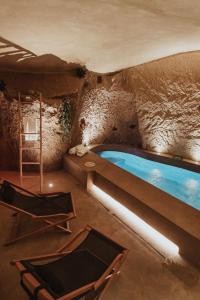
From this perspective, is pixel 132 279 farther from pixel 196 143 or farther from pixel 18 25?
pixel 196 143

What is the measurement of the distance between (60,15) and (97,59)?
282cm

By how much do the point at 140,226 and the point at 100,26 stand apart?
3396mm

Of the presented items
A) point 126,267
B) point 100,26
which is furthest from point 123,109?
point 126,267

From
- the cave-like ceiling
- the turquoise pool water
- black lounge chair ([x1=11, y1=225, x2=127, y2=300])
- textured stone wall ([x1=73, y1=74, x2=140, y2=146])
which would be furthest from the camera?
textured stone wall ([x1=73, y1=74, x2=140, y2=146])

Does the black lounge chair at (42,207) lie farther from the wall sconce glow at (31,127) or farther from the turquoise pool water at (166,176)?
the turquoise pool water at (166,176)

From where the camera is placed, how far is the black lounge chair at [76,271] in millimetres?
2021

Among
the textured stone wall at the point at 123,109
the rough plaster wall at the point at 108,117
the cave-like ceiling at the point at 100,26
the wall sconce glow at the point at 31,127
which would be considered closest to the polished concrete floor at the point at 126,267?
the wall sconce glow at the point at 31,127

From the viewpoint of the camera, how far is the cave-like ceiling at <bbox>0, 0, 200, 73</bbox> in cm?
303

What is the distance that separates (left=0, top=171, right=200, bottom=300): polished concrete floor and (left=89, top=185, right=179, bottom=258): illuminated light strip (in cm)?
12

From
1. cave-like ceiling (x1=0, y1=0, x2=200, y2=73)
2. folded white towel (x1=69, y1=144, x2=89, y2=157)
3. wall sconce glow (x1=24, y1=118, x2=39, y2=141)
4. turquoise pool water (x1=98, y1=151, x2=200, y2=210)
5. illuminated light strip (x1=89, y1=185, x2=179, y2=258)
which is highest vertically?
cave-like ceiling (x1=0, y1=0, x2=200, y2=73)

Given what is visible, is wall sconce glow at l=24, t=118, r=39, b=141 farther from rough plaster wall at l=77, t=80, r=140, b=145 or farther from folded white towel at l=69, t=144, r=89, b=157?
rough plaster wall at l=77, t=80, r=140, b=145

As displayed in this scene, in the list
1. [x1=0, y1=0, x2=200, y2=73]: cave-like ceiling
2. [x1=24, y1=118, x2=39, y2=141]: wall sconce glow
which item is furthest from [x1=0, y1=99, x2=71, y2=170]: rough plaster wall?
[x1=0, y1=0, x2=200, y2=73]: cave-like ceiling

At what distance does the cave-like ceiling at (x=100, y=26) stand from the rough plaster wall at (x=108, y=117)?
1.85 m

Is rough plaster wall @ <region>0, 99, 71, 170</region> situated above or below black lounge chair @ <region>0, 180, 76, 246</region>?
above
